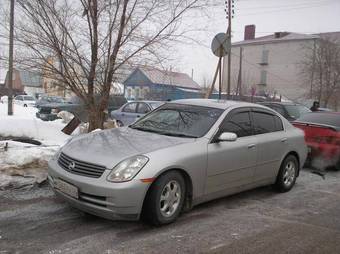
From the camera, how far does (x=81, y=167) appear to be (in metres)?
4.65

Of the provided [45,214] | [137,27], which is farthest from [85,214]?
[137,27]

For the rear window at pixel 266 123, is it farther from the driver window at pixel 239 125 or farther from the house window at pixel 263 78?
the house window at pixel 263 78

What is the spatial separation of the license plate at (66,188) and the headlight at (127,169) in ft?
1.50

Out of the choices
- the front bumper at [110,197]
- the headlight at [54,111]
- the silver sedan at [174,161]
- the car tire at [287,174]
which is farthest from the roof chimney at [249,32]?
the front bumper at [110,197]

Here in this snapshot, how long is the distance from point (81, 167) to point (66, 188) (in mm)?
312

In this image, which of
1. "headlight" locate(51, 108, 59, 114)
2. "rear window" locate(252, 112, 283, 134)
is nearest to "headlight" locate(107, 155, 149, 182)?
"rear window" locate(252, 112, 283, 134)

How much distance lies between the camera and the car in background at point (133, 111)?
1449 centimetres

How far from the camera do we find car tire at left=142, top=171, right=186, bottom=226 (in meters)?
4.61

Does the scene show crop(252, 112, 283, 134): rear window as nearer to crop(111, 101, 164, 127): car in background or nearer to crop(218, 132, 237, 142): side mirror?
crop(218, 132, 237, 142): side mirror

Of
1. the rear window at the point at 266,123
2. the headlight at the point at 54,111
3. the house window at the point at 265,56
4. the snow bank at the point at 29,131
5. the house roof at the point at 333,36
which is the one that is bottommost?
the headlight at the point at 54,111

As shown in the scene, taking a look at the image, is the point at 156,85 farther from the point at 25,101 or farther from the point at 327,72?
the point at 25,101

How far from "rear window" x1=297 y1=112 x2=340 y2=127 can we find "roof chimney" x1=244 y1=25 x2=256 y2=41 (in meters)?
47.9

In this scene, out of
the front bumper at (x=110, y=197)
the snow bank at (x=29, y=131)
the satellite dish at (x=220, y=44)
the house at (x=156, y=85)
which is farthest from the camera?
the satellite dish at (x=220, y=44)

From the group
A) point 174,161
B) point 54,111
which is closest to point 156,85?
point 54,111
